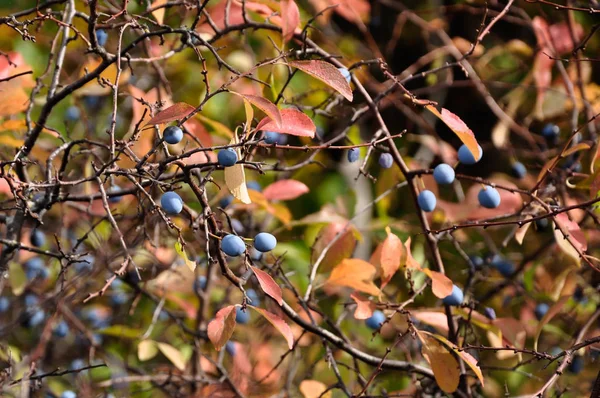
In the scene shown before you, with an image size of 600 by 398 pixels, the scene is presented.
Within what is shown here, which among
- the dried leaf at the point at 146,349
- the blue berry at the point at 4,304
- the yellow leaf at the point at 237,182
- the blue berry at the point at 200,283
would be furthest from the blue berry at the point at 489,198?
the blue berry at the point at 4,304

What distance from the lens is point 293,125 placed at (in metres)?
0.88

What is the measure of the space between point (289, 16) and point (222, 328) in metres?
0.49

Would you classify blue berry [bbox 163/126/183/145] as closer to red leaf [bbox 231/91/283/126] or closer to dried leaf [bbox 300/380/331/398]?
red leaf [bbox 231/91/283/126]

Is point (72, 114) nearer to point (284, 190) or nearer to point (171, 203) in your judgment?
point (284, 190)

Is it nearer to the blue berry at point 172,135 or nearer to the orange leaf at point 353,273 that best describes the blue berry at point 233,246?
the blue berry at point 172,135

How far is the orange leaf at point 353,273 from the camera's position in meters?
1.09

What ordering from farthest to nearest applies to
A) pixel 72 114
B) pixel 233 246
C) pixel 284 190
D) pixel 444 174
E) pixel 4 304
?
1. pixel 72 114
2. pixel 4 304
3. pixel 284 190
4. pixel 444 174
5. pixel 233 246

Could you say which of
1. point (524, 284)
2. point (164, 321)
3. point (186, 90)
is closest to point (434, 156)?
point (524, 284)

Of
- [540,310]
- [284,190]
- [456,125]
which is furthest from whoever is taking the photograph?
[540,310]

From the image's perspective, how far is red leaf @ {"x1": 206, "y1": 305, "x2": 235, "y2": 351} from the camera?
0.86 metres

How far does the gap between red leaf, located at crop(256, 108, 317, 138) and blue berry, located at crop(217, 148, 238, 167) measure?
0.16 ft

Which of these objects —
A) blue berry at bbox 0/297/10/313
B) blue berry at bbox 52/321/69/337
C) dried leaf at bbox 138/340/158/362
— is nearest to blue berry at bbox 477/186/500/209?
dried leaf at bbox 138/340/158/362

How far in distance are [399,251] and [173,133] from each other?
387mm

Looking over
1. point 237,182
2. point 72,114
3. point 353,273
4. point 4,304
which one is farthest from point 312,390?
point 72,114
